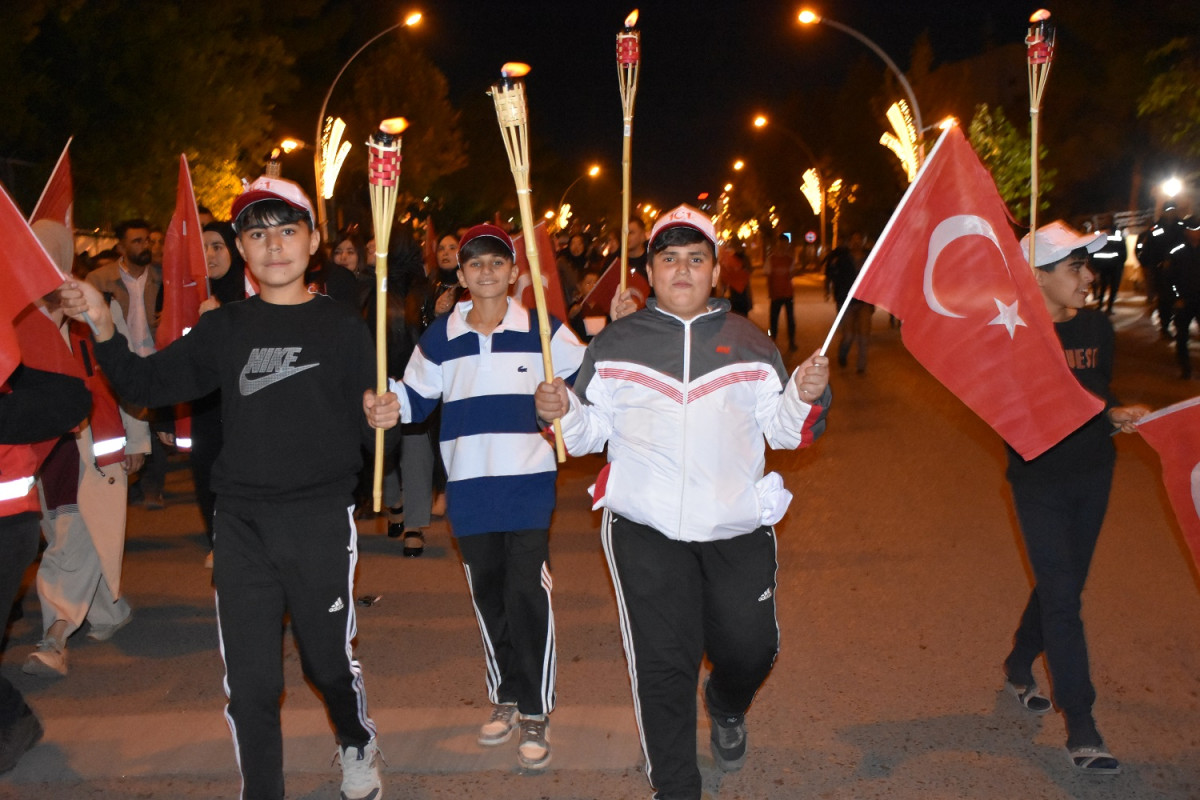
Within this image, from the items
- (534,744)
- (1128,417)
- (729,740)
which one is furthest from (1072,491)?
(534,744)

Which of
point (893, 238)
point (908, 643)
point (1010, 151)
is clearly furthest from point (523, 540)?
point (1010, 151)

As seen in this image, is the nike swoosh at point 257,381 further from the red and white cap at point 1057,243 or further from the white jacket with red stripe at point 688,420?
the red and white cap at point 1057,243

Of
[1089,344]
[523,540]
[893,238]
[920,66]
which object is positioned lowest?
[523,540]

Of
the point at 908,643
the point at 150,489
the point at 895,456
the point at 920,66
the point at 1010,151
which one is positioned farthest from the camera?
the point at 920,66

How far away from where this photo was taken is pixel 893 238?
4.35 meters

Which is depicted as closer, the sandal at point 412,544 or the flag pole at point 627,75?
the flag pole at point 627,75

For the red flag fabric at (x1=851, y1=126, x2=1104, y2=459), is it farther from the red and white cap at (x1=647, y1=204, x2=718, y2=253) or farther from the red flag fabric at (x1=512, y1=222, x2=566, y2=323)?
the red flag fabric at (x1=512, y1=222, x2=566, y2=323)

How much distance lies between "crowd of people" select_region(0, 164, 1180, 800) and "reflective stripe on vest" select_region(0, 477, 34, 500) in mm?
23

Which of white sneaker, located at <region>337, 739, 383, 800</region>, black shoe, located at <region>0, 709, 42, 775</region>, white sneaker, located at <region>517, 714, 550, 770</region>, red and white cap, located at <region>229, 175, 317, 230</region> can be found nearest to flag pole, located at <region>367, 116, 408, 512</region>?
red and white cap, located at <region>229, 175, 317, 230</region>

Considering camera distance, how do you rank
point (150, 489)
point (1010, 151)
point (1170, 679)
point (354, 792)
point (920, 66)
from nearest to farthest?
point (354, 792) → point (1170, 679) → point (150, 489) → point (1010, 151) → point (920, 66)

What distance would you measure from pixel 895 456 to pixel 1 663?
24.2 feet

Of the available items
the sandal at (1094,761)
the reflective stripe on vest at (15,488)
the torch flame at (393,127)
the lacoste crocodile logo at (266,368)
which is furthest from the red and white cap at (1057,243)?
the reflective stripe on vest at (15,488)

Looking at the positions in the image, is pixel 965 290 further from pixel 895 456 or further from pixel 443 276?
pixel 895 456

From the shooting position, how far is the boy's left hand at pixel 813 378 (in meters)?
3.85
